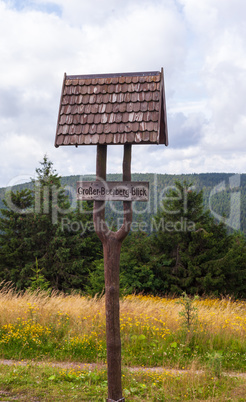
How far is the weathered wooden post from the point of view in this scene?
5688 millimetres

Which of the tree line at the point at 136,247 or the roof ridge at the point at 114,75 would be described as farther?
the tree line at the point at 136,247

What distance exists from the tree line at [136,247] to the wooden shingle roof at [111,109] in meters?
18.1

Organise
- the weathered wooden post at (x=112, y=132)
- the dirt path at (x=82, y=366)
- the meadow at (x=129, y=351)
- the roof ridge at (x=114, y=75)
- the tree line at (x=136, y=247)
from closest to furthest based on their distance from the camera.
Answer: the weathered wooden post at (x=112, y=132) < the meadow at (x=129, y=351) < the roof ridge at (x=114, y=75) < the dirt path at (x=82, y=366) < the tree line at (x=136, y=247)

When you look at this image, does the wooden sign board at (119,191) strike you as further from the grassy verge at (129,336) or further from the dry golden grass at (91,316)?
the dry golden grass at (91,316)

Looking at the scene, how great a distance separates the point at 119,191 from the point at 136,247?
19341 millimetres

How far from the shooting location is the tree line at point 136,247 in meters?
25.7

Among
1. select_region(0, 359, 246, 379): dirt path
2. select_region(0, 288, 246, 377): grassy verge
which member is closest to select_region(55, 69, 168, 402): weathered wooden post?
select_region(0, 359, 246, 379): dirt path

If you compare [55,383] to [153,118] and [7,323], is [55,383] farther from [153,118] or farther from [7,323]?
[153,118]

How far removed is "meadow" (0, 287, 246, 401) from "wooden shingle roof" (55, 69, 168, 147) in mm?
4251

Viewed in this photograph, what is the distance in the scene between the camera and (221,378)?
6.41 meters

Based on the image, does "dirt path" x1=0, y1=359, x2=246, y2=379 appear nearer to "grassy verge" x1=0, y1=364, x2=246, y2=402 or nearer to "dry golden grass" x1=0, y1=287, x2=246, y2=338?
"grassy verge" x1=0, y1=364, x2=246, y2=402

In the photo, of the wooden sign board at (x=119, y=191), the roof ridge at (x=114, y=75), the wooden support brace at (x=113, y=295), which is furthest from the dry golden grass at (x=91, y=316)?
the roof ridge at (x=114, y=75)

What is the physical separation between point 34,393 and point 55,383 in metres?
0.50

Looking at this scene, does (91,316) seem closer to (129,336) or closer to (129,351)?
(129,336)
